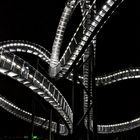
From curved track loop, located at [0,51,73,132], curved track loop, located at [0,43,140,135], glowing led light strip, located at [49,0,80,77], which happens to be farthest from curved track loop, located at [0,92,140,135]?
curved track loop, located at [0,51,73,132]

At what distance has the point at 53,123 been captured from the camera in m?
27.4

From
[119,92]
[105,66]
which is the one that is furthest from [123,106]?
[105,66]

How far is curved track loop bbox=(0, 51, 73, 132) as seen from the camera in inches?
591

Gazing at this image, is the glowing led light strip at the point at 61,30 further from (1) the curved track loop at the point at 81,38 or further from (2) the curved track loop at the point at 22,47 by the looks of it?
(1) the curved track loop at the point at 81,38

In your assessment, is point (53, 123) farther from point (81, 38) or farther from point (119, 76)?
point (81, 38)

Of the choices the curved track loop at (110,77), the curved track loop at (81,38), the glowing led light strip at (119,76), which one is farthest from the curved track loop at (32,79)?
the glowing led light strip at (119,76)

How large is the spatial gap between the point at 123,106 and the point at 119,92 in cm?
189

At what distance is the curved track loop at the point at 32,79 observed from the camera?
15016mm

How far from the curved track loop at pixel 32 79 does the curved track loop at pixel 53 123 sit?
5.58 m

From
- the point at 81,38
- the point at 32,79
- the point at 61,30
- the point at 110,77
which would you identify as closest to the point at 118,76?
the point at 110,77

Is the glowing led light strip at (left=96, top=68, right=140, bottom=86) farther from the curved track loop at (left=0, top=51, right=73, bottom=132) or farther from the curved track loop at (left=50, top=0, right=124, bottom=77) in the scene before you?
the curved track loop at (left=50, top=0, right=124, bottom=77)

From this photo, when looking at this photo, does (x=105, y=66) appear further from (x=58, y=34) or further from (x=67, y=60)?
(x=67, y=60)

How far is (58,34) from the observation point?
21172 mm

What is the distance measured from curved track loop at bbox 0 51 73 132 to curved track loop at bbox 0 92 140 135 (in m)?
5.58
